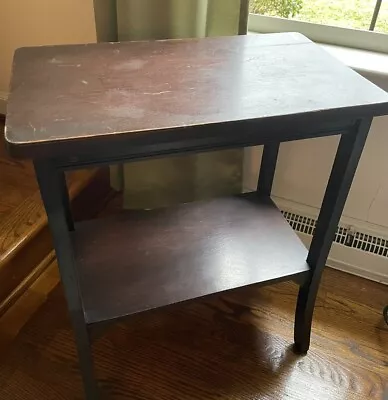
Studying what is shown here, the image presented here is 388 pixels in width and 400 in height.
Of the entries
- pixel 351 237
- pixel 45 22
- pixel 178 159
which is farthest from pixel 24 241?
pixel 351 237

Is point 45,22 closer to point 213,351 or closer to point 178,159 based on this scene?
point 178,159

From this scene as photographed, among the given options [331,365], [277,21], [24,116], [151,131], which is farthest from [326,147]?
[24,116]

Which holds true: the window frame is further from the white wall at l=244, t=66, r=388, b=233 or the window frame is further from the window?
the white wall at l=244, t=66, r=388, b=233

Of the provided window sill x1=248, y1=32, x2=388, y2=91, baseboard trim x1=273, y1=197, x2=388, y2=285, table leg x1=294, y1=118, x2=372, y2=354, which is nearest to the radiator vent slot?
baseboard trim x1=273, y1=197, x2=388, y2=285

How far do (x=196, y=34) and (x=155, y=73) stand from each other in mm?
335

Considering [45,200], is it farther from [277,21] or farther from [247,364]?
[277,21]

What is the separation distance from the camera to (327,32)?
127 centimetres

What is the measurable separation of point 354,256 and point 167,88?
0.83 metres

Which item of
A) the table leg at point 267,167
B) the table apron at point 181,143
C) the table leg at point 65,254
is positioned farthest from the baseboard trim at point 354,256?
the table leg at point 65,254

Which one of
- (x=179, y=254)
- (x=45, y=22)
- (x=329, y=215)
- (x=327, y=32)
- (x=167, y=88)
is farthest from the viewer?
(x=45, y=22)

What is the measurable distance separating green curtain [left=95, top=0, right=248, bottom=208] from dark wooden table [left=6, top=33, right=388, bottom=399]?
12cm

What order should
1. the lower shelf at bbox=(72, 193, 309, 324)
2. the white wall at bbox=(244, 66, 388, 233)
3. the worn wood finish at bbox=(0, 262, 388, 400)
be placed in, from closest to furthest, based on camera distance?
the lower shelf at bbox=(72, 193, 309, 324)
the worn wood finish at bbox=(0, 262, 388, 400)
the white wall at bbox=(244, 66, 388, 233)

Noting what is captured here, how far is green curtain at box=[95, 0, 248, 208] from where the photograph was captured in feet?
3.60

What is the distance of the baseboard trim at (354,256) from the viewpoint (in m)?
1.32
